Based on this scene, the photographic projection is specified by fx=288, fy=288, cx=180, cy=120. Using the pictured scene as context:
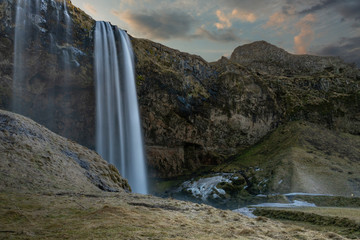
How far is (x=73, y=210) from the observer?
15773mm

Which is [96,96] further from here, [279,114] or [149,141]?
[279,114]

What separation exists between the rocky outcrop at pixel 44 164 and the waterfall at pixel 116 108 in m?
32.7

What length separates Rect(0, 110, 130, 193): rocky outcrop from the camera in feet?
74.5

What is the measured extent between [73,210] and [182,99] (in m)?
72.5

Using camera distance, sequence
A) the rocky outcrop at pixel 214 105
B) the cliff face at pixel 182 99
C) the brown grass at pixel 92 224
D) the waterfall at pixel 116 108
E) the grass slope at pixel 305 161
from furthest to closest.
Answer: the rocky outcrop at pixel 214 105 < the waterfall at pixel 116 108 < the cliff face at pixel 182 99 < the grass slope at pixel 305 161 < the brown grass at pixel 92 224

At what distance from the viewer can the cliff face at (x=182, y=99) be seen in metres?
66.9

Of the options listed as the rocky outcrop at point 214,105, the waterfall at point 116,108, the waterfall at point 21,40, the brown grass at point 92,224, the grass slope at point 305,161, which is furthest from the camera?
the rocky outcrop at point 214,105

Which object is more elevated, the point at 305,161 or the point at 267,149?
the point at 267,149

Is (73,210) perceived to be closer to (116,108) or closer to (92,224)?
(92,224)

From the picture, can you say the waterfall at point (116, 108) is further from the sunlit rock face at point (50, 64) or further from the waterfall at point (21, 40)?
the waterfall at point (21, 40)

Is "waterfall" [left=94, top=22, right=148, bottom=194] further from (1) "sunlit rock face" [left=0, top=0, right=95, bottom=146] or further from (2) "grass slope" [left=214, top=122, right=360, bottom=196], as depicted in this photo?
(2) "grass slope" [left=214, top=122, right=360, bottom=196]

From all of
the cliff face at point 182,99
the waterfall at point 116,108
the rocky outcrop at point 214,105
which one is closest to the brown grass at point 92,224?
the waterfall at point 116,108

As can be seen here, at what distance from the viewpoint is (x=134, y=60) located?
77250 mm

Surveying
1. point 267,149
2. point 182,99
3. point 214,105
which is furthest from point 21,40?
point 267,149
